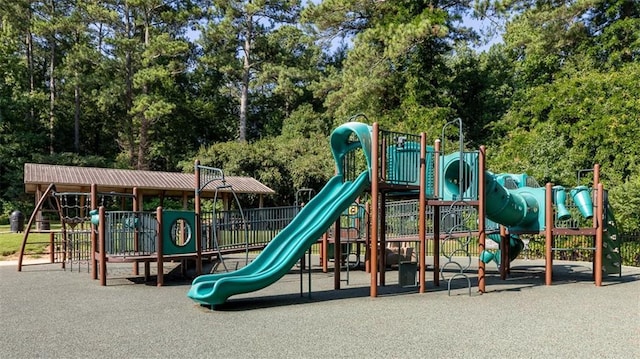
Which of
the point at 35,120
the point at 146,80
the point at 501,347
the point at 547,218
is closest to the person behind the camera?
the point at 501,347

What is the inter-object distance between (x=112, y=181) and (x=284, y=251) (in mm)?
17716

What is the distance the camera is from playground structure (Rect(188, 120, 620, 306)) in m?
9.22

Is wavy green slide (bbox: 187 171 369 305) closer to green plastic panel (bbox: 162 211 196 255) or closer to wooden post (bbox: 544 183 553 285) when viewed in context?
green plastic panel (bbox: 162 211 196 255)

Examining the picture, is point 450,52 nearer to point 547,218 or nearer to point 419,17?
point 419,17

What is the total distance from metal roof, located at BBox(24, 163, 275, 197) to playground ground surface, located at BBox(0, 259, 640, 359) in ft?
38.9

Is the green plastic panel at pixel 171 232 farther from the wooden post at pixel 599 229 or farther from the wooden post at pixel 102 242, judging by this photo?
the wooden post at pixel 599 229

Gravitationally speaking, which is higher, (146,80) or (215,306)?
(146,80)

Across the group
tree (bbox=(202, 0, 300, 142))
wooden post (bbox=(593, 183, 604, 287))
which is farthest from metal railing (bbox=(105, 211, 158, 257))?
tree (bbox=(202, 0, 300, 142))

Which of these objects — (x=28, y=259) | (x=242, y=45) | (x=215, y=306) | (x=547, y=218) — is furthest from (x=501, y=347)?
(x=242, y=45)

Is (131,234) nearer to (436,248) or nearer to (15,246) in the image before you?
(436,248)

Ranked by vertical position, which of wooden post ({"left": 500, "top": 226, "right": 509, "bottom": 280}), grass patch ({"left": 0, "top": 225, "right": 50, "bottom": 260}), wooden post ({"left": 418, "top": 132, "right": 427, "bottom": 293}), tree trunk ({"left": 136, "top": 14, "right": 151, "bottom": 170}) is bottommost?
grass patch ({"left": 0, "top": 225, "right": 50, "bottom": 260})

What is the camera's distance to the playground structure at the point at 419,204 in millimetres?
9219

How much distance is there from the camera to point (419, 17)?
103ft

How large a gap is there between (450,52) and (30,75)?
30706mm
